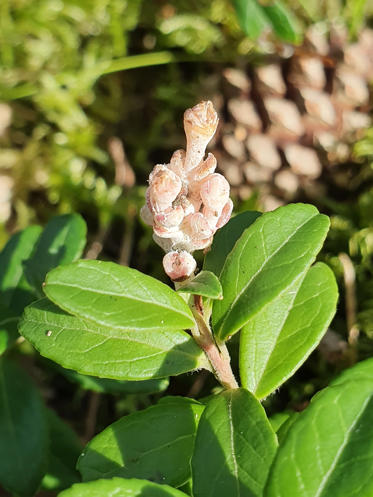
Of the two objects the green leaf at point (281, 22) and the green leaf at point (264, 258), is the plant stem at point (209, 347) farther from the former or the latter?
the green leaf at point (281, 22)

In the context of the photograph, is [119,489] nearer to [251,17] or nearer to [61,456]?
[61,456]

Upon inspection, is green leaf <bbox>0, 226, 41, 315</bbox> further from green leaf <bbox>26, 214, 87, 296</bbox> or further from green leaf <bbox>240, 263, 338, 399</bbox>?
green leaf <bbox>240, 263, 338, 399</bbox>

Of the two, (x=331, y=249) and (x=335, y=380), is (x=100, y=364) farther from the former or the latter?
(x=331, y=249)

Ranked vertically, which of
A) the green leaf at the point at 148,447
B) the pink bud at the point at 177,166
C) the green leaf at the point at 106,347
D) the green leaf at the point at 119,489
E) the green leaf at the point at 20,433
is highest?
the pink bud at the point at 177,166

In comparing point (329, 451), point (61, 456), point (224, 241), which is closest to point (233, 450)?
point (329, 451)

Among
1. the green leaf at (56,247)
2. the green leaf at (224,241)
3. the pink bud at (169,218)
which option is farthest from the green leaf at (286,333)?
the green leaf at (56,247)

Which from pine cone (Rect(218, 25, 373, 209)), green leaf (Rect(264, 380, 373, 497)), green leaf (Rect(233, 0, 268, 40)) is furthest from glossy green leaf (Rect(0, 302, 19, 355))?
green leaf (Rect(233, 0, 268, 40))

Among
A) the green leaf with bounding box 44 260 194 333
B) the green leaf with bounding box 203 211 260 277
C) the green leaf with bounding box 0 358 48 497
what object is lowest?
the green leaf with bounding box 0 358 48 497
